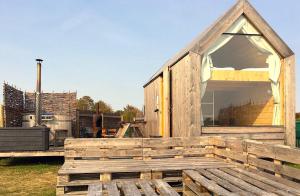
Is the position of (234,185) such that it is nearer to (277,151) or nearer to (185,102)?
(277,151)

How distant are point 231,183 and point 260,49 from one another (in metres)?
6.92

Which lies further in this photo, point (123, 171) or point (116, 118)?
point (116, 118)

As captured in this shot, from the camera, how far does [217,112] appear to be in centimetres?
1169

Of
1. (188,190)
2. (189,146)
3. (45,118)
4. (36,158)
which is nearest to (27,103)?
(45,118)

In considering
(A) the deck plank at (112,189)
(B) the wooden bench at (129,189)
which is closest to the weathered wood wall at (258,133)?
(B) the wooden bench at (129,189)

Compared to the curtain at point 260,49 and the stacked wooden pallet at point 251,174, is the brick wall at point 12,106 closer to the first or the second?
the curtain at point 260,49

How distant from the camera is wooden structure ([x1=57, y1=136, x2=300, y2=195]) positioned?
558cm

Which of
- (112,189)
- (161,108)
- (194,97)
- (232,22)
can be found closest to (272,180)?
(112,189)

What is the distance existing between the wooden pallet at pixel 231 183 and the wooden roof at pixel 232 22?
4.63m

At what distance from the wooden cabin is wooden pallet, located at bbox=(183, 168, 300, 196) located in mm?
3171

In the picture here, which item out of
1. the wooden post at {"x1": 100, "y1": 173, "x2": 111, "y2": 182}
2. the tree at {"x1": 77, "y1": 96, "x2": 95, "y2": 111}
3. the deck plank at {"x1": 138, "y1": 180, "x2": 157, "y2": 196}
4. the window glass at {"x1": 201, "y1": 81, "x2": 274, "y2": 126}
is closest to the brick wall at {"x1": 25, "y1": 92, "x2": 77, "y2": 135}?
the window glass at {"x1": 201, "y1": 81, "x2": 274, "y2": 126}

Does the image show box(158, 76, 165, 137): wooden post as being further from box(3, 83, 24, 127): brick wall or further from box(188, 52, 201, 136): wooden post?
box(3, 83, 24, 127): brick wall

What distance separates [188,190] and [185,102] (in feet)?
13.3

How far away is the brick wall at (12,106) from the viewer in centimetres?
1549
